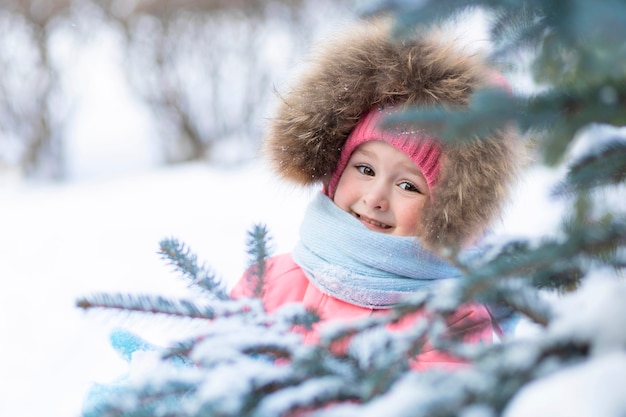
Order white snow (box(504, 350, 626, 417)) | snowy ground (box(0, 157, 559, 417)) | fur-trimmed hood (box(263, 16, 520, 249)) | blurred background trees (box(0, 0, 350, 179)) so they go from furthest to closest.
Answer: blurred background trees (box(0, 0, 350, 179)), snowy ground (box(0, 157, 559, 417)), fur-trimmed hood (box(263, 16, 520, 249)), white snow (box(504, 350, 626, 417))

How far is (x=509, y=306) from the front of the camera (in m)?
0.67

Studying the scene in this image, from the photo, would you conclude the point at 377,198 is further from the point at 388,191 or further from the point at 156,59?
the point at 156,59

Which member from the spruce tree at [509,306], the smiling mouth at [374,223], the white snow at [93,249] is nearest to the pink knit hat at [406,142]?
the smiling mouth at [374,223]

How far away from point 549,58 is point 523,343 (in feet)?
0.93

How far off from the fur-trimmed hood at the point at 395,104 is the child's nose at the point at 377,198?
0.10 m

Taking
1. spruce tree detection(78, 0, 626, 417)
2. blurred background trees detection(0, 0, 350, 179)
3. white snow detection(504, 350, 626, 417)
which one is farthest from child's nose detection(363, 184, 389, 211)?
blurred background trees detection(0, 0, 350, 179)

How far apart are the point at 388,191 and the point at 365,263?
0.57 ft

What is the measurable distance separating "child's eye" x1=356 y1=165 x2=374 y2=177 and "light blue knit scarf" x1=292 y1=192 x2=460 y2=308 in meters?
0.11

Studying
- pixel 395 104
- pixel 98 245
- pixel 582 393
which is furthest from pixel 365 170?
pixel 98 245

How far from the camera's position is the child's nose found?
1.54 metres

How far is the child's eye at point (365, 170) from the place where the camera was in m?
1.61

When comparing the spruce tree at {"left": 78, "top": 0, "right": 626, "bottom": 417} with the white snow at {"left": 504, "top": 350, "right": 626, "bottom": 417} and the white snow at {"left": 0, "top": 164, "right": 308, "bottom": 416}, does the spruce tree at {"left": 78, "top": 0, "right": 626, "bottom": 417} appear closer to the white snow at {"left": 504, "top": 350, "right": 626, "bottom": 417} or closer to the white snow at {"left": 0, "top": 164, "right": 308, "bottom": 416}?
the white snow at {"left": 504, "top": 350, "right": 626, "bottom": 417}

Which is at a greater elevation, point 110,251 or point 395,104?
point 395,104

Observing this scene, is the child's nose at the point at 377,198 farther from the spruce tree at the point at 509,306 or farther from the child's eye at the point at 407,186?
the spruce tree at the point at 509,306
